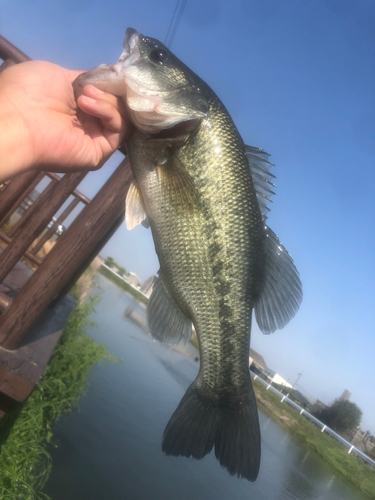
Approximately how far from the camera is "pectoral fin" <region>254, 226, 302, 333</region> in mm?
1814

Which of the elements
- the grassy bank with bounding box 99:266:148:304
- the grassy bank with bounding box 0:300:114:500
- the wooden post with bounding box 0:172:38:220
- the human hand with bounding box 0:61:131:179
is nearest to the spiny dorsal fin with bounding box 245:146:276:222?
the human hand with bounding box 0:61:131:179

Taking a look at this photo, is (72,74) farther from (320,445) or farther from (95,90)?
(320,445)

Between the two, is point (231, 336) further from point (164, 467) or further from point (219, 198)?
point (164, 467)

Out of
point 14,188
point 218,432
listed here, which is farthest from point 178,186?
point 14,188

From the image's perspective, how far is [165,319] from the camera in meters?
1.77

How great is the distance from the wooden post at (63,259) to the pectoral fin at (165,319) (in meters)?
1.64

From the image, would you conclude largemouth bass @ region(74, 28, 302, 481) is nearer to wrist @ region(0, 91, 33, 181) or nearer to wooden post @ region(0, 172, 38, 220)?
wrist @ region(0, 91, 33, 181)

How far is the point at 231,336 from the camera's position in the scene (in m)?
1.71

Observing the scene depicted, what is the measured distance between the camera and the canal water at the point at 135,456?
4.61 meters

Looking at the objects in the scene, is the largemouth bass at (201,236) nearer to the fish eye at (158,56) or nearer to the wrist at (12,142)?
the fish eye at (158,56)

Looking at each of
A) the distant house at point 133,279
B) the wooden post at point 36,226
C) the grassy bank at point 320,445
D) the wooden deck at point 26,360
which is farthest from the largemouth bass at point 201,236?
the distant house at point 133,279

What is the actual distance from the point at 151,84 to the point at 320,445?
63.9ft

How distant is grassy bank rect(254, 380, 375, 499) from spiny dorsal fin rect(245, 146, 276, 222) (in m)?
17.3

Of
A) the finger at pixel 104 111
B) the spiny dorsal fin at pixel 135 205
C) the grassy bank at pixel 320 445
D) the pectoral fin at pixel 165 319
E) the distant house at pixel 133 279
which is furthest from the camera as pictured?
the distant house at pixel 133 279
